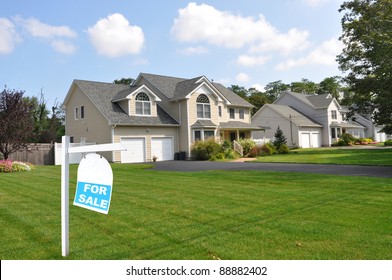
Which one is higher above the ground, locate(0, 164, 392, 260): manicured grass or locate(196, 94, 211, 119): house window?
locate(196, 94, 211, 119): house window

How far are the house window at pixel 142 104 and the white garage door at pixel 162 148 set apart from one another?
243 centimetres

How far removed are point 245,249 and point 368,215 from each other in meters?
3.30

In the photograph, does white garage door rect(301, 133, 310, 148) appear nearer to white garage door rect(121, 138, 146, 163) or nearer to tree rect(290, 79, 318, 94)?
white garage door rect(121, 138, 146, 163)

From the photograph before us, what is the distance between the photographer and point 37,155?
27.9 m

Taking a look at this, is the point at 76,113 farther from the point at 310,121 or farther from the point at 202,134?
the point at 310,121

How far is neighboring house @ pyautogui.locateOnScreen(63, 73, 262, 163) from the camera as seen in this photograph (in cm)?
2811

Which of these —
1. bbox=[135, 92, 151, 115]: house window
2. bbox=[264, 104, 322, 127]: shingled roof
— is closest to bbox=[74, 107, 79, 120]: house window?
bbox=[135, 92, 151, 115]: house window

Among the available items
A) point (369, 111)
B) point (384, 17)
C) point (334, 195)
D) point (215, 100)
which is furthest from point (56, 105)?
point (334, 195)

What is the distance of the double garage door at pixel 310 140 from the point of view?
46875 millimetres

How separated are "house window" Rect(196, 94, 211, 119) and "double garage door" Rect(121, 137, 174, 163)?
362cm

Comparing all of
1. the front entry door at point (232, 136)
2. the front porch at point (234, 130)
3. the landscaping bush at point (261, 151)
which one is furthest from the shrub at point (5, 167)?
the front entry door at point (232, 136)

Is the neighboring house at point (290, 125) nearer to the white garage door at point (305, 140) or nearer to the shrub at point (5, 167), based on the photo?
the white garage door at point (305, 140)

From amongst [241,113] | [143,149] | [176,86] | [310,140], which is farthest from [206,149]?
[310,140]
